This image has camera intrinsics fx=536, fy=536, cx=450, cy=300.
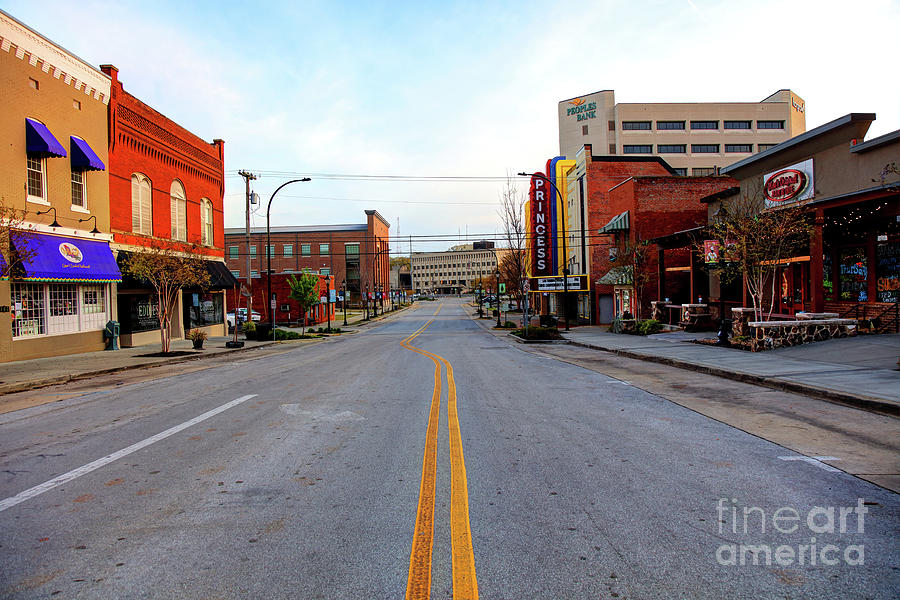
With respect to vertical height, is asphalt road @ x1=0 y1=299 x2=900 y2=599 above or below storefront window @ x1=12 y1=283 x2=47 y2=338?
below

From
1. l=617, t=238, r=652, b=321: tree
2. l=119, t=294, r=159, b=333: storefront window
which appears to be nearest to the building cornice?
l=119, t=294, r=159, b=333: storefront window

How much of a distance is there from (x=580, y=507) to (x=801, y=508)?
171cm

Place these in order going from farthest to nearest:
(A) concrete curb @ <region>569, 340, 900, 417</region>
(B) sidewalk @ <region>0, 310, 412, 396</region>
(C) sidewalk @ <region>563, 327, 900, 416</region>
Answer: (B) sidewalk @ <region>0, 310, 412, 396</region> < (C) sidewalk @ <region>563, 327, 900, 416</region> < (A) concrete curb @ <region>569, 340, 900, 417</region>

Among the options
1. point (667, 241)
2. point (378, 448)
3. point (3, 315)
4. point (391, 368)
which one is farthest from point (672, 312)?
point (3, 315)

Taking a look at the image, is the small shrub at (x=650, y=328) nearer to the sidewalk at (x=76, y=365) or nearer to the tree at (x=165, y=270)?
the sidewalk at (x=76, y=365)

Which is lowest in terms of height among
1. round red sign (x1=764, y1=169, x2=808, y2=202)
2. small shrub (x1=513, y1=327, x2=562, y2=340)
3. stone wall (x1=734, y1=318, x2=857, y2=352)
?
small shrub (x1=513, y1=327, x2=562, y2=340)

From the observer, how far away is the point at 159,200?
89.2 feet

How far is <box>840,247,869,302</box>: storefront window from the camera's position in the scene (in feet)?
62.7

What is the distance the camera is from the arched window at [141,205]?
25219 mm

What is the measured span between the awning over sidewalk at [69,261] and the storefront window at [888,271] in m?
27.8

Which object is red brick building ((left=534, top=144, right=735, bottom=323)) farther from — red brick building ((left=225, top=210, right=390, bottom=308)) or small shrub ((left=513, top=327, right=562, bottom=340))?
red brick building ((left=225, top=210, right=390, bottom=308))

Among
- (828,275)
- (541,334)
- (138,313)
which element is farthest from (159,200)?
(828,275)

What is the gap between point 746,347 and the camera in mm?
16344

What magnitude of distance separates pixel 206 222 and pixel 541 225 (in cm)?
2606
